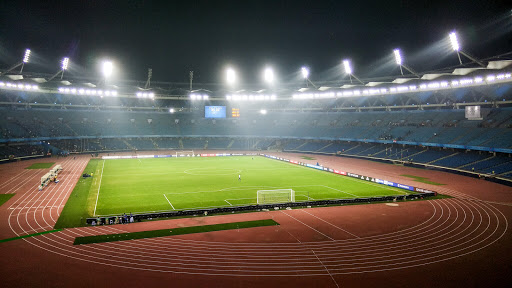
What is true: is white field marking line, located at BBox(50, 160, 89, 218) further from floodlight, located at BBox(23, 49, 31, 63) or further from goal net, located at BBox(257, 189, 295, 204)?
floodlight, located at BBox(23, 49, 31, 63)

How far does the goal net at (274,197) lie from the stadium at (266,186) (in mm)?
300

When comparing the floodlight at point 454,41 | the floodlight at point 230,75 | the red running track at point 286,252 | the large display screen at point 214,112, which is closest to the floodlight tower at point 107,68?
the floodlight at point 230,75

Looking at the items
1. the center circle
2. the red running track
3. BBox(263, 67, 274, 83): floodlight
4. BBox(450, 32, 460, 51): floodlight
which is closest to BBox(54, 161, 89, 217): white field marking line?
the red running track

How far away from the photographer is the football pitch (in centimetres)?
2494

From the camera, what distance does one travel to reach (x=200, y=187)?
105 ft

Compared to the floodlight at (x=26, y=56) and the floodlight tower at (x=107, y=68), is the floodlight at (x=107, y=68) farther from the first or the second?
the floodlight at (x=26, y=56)

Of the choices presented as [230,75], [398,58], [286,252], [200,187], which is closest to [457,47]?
[398,58]

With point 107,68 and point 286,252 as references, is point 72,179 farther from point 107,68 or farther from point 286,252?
point 286,252

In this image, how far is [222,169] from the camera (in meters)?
45.8

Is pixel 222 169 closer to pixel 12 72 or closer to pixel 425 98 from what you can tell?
pixel 12 72

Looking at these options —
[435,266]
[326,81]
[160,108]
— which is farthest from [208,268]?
[160,108]

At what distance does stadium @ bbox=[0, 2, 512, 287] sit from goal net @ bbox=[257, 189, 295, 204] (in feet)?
0.98

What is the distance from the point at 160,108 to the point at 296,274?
256 ft

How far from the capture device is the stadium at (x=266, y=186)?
13.8 metres
